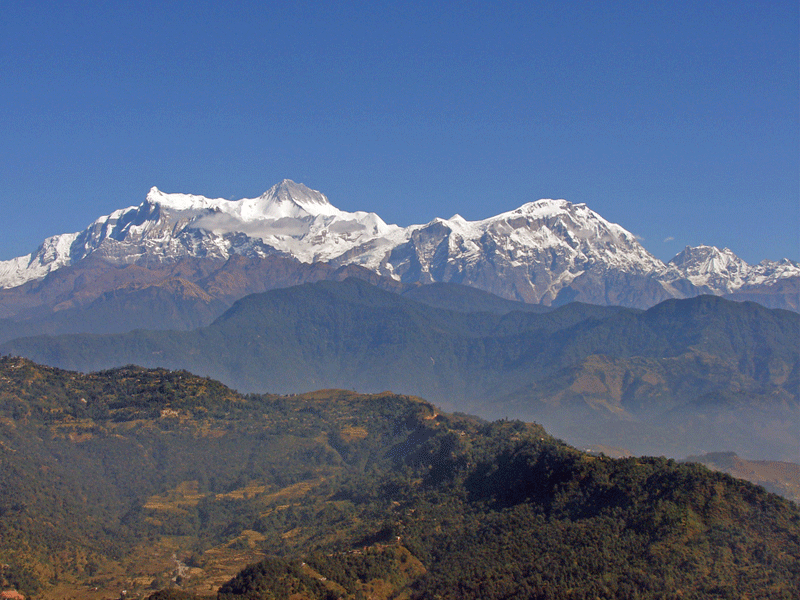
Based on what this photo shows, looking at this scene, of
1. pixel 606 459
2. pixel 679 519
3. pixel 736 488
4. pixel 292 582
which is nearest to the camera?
pixel 292 582

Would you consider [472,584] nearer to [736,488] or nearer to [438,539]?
[438,539]

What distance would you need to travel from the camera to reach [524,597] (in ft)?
455

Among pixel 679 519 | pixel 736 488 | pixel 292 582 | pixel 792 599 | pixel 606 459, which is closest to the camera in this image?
pixel 792 599

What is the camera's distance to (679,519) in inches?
6225

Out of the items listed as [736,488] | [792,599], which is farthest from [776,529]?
[792,599]

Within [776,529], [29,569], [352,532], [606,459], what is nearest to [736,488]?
[776,529]

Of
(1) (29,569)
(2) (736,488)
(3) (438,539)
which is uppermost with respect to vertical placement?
(2) (736,488)

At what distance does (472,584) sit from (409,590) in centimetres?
1395

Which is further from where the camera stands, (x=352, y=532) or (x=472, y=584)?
(x=352, y=532)

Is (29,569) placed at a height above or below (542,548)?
below

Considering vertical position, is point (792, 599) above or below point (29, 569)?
above

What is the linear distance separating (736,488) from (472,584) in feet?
179

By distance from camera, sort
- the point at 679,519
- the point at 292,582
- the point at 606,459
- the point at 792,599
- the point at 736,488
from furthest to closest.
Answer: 1. the point at 606,459
2. the point at 736,488
3. the point at 679,519
4. the point at 292,582
5. the point at 792,599

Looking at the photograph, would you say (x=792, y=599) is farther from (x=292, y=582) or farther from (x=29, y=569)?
(x=29, y=569)
